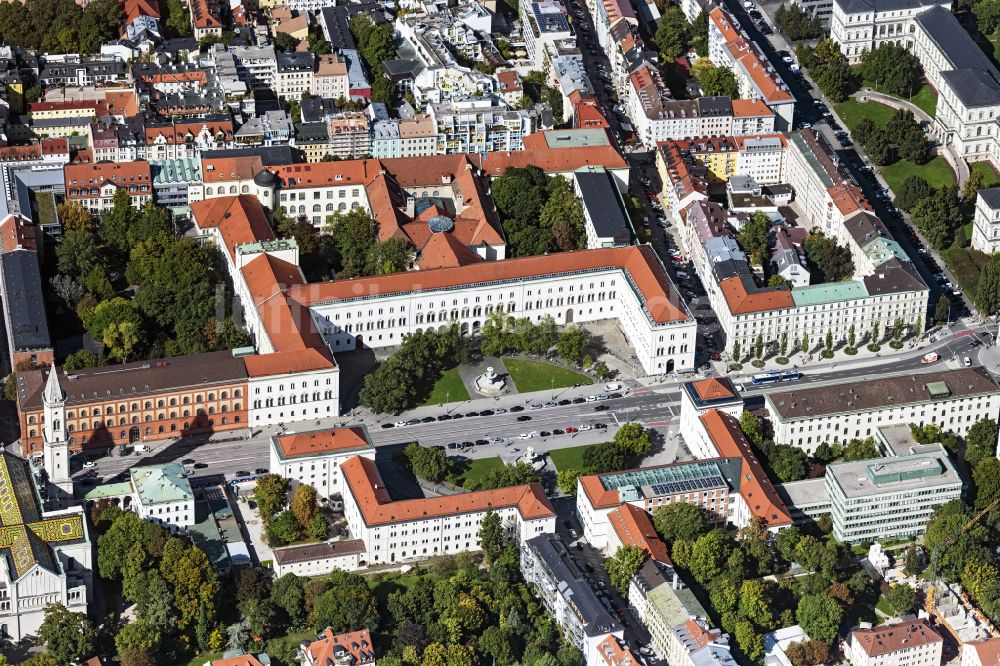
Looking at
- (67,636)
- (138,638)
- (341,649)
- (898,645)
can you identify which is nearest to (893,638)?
(898,645)

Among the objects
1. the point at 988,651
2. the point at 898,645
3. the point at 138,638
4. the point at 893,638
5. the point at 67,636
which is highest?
the point at 67,636

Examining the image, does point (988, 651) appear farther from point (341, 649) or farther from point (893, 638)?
point (341, 649)

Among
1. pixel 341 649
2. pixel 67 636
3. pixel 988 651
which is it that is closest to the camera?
pixel 341 649

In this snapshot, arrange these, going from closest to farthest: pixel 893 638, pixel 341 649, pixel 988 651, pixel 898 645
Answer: pixel 341 649 < pixel 988 651 < pixel 898 645 < pixel 893 638

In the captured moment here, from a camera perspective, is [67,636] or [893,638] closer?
[67,636]

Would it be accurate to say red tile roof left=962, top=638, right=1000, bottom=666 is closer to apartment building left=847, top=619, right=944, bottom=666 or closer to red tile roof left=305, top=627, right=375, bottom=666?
apartment building left=847, top=619, right=944, bottom=666

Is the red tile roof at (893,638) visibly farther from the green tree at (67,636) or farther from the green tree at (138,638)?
the green tree at (67,636)

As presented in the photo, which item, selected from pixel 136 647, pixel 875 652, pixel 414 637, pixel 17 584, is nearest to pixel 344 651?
pixel 414 637
